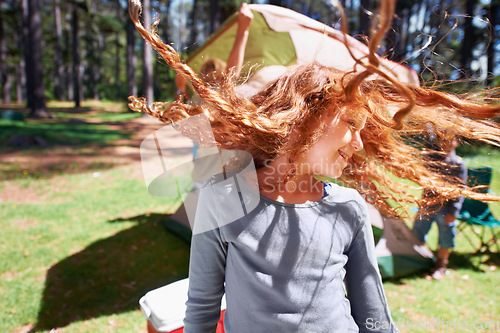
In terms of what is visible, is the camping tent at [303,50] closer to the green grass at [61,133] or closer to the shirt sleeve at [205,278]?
the shirt sleeve at [205,278]

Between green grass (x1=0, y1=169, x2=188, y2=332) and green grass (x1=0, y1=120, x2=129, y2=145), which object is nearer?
green grass (x1=0, y1=169, x2=188, y2=332)

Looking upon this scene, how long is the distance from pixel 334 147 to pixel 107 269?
3519 mm

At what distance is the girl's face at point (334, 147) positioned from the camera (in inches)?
46.1

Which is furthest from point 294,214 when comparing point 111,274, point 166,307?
point 111,274

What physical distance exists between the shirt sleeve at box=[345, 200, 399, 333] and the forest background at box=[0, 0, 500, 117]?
0.70m

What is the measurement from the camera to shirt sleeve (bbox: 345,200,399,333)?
1260mm

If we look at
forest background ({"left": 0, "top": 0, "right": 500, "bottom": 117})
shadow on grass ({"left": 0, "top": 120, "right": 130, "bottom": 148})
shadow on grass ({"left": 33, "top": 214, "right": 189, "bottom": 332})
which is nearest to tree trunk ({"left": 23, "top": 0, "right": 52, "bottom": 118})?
forest background ({"left": 0, "top": 0, "right": 500, "bottom": 117})

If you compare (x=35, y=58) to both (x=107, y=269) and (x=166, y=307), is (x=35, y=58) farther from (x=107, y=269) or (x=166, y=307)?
(x=166, y=307)

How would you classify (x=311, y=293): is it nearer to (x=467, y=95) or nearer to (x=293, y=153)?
(x=293, y=153)

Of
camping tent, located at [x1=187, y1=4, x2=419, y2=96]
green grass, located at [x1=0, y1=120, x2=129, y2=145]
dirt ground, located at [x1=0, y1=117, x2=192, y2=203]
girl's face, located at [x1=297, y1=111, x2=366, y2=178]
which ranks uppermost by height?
camping tent, located at [x1=187, y1=4, x2=419, y2=96]

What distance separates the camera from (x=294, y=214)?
121 centimetres

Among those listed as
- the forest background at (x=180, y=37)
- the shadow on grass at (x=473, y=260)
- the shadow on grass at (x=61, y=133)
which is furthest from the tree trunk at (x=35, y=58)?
the shadow on grass at (x=473, y=260)

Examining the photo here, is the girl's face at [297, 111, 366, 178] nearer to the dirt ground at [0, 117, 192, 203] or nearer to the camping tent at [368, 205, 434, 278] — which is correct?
the camping tent at [368, 205, 434, 278]

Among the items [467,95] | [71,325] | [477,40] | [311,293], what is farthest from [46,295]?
[477,40]
